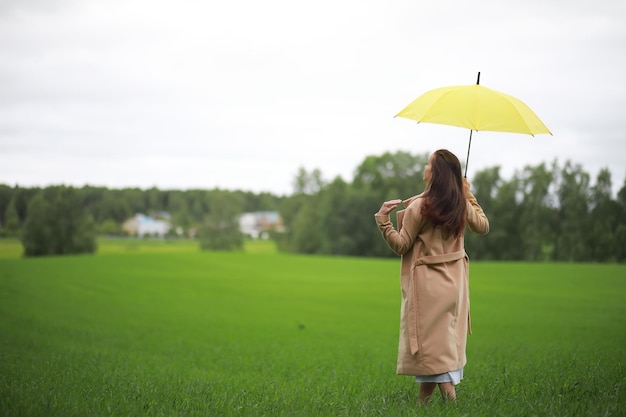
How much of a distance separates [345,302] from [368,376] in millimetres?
21983

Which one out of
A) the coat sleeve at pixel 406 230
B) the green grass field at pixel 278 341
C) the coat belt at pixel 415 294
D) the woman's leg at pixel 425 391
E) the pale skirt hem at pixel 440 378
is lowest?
the green grass field at pixel 278 341

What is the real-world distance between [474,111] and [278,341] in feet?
39.5

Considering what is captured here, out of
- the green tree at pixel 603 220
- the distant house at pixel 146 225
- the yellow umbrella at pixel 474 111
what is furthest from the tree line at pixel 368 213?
the yellow umbrella at pixel 474 111

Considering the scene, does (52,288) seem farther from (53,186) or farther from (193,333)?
(53,186)

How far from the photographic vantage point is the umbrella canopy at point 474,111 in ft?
19.8

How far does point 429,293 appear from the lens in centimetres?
536

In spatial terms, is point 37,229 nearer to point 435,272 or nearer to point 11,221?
point 11,221

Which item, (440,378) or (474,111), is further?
(474,111)

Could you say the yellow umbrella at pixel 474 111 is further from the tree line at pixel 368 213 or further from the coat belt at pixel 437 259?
the tree line at pixel 368 213

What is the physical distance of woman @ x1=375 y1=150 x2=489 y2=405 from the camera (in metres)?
5.29

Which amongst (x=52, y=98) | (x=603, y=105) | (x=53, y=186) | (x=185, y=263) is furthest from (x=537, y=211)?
(x=53, y=186)

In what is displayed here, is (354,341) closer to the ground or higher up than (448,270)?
closer to the ground

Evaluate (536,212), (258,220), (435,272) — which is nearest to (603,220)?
(536,212)

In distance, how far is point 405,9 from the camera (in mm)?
25281
